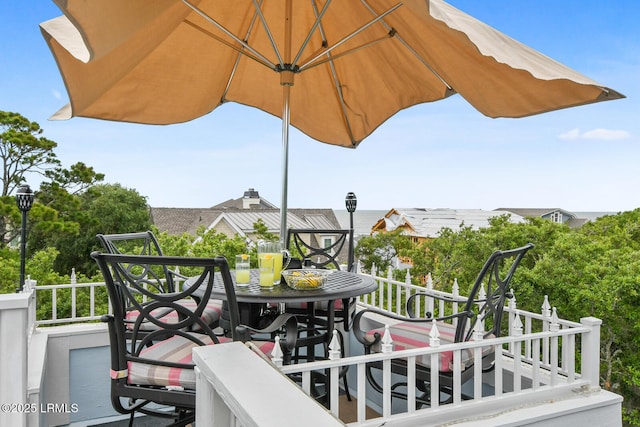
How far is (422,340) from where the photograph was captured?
236cm

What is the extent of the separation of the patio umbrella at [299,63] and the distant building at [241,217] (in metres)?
8.38

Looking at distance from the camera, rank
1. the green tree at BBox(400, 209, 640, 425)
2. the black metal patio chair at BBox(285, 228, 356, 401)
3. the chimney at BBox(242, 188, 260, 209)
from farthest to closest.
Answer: the chimney at BBox(242, 188, 260, 209) → the green tree at BBox(400, 209, 640, 425) → the black metal patio chair at BBox(285, 228, 356, 401)

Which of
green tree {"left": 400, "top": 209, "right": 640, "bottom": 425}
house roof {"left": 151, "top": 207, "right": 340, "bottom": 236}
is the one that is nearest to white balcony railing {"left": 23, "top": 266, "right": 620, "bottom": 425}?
green tree {"left": 400, "top": 209, "right": 640, "bottom": 425}

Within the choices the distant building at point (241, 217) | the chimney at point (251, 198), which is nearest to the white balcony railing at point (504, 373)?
the distant building at point (241, 217)

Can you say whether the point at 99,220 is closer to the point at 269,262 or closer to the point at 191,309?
the point at 191,309

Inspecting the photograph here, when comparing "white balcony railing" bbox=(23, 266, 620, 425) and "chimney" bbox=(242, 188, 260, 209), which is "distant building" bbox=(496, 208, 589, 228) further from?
"chimney" bbox=(242, 188, 260, 209)

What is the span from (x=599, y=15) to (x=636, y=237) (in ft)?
25.7

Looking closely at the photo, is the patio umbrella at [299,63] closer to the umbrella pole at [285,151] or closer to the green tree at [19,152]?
the umbrella pole at [285,151]

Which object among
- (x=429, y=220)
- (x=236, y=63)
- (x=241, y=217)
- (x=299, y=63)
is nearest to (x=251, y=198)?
(x=241, y=217)

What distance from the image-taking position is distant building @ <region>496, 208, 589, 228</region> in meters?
9.03

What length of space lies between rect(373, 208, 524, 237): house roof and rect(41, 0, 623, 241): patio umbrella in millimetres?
6252

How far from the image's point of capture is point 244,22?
3.56 meters

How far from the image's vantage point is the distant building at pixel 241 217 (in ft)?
51.5

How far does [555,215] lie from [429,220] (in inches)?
116
